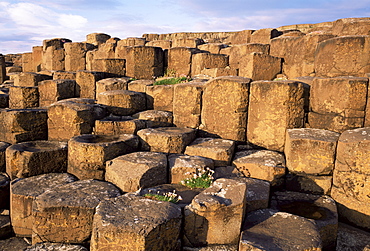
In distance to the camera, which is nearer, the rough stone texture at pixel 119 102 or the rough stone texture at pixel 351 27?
the rough stone texture at pixel 119 102

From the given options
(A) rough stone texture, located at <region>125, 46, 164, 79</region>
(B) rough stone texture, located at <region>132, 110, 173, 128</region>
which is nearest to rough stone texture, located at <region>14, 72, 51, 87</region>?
(A) rough stone texture, located at <region>125, 46, 164, 79</region>

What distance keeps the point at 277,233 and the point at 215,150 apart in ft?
6.80

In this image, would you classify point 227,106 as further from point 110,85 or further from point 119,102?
point 110,85

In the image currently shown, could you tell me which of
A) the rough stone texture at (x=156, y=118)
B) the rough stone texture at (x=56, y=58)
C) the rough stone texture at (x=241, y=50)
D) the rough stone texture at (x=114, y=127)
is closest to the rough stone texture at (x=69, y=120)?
the rough stone texture at (x=114, y=127)

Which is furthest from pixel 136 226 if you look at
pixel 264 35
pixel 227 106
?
pixel 264 35

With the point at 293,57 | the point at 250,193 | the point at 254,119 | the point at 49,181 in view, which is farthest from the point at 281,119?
the point at 49,181

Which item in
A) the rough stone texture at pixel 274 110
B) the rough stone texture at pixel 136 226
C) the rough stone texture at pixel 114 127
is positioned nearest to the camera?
the rough stone texture at pixel 136 226

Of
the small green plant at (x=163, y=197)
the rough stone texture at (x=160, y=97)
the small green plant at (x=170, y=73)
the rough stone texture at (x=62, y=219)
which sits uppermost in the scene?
the small green plant at (x=170, y=73)

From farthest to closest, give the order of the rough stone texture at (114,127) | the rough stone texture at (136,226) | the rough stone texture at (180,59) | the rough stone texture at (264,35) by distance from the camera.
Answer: the rough stone texture at (264,35), the rough stone texture at (180,59), the rough stone texture at (114,127), the rough stone texture at (136,226)

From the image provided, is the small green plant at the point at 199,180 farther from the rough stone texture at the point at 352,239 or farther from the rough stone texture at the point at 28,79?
the rough stone texture at the point at 28,79

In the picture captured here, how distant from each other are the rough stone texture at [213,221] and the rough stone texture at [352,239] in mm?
1545

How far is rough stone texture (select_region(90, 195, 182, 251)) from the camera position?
2.84 m

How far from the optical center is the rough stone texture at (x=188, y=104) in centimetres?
613

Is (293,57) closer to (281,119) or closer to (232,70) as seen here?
(232,70)
